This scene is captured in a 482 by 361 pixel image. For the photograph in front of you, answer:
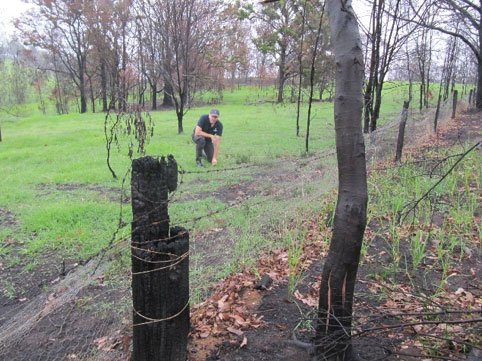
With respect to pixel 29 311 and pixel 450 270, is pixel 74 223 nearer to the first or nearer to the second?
pixel 29 311

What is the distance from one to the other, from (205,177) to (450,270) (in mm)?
5636

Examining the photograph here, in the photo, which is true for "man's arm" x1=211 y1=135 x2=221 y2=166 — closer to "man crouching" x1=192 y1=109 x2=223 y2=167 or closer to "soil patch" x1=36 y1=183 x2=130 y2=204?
"man crouching" x1=192 y1=109 x2=223 y2=167

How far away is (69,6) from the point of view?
31594 mm

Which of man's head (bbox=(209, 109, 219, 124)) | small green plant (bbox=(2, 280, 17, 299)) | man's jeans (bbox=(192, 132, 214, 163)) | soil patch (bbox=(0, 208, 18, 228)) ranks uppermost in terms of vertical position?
man's head (bbox=(209, 109, 219, 124))

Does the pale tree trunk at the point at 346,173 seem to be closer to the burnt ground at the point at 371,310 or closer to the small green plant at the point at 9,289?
the burnt ground at the point at 371,310

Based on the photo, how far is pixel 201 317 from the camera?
2.82 metres

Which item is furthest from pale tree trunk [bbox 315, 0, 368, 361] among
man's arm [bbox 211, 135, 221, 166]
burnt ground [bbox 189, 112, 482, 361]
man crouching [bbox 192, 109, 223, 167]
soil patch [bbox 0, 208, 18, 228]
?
man's arm [bbox 211, 135, 221, 166]

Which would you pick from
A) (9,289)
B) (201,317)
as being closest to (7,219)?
(9,289)

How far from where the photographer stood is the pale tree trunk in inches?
72.9

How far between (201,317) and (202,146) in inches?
258

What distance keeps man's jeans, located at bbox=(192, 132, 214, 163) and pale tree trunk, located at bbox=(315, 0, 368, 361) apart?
7.15 m

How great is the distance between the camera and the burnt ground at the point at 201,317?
2387 mm

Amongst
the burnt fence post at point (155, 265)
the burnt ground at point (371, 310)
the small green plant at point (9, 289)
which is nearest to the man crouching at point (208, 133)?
the small green plant at point (9, 289)

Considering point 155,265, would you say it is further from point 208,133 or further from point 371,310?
point 208,133
